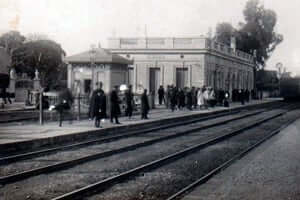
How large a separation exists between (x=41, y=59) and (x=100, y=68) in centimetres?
4500

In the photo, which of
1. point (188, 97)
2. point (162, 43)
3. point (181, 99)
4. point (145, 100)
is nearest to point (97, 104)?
point (145, 100)

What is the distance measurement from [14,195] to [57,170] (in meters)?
2.55

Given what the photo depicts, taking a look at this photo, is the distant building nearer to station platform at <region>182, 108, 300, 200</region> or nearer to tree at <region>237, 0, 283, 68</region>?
station platform at <region>182, 108, 300, 200</region>

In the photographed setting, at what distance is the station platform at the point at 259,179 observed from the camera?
8359 millimetres

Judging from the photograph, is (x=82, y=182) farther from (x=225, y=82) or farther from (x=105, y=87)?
(x=225, y=82)

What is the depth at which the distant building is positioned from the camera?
98.4 feet

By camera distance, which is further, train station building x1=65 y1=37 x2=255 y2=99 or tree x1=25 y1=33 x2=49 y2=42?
tree x1=25 y1=33 x2=49 y2=42

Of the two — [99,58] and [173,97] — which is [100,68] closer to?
[99,58]

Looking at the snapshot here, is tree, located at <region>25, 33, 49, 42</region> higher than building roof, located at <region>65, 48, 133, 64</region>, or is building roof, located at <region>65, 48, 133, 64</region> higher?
tree, located at <region>25, 33, 49, 42</region>

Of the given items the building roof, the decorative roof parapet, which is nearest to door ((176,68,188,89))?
the decorative roof parapet

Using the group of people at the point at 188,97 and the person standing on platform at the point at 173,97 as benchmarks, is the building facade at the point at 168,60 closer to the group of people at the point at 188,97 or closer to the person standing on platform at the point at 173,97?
the group of people at the point at 188,97

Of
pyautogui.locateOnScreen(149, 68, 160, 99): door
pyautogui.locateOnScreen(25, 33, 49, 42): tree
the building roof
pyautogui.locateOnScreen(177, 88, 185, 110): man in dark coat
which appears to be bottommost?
pyautogui.locateOnScreen(177, 88, 185, 110): man in dark coat

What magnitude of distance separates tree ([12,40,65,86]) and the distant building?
3777cm

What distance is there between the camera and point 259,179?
9.88m
